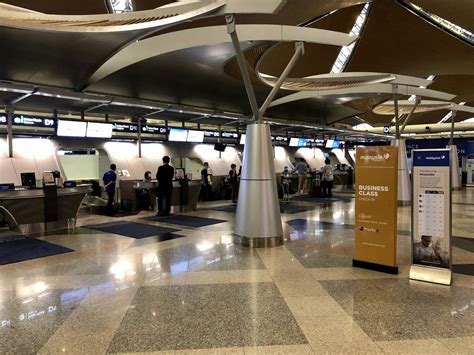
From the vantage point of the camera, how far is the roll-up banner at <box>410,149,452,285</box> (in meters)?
4.66

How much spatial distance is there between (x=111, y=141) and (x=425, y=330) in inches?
549

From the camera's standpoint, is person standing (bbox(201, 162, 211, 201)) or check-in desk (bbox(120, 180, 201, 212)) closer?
check-in desk (bbox(120, 180, 201, 212))

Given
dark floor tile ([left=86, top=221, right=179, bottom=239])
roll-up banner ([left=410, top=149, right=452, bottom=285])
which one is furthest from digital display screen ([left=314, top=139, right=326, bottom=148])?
roll-up banner ([left=410, top=149, right=452, bottom=285])

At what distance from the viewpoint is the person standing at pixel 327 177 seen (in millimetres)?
16962

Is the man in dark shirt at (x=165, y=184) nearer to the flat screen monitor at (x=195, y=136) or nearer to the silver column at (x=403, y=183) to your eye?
the flat screen monitor at (x=195, y=136)

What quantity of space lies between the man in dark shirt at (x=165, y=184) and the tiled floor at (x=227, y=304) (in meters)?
4.81

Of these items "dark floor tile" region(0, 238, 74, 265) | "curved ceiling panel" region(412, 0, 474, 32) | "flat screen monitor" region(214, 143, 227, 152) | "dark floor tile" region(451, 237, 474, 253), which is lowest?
"dark floor tile" region(0, 238, 74, 265)

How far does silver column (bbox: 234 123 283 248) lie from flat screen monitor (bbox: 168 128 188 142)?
9785 mm

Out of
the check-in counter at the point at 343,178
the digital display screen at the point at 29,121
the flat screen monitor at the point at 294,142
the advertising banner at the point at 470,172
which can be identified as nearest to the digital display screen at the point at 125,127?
the digital display screen at the point at 29,121

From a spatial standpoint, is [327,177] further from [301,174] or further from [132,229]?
[132,229]

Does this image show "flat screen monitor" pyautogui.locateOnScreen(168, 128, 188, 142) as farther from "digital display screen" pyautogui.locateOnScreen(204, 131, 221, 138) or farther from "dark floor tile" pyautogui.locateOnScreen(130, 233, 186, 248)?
"dark floor tile" pyautogui.locateOnScreen(130, 233, 186, 248)

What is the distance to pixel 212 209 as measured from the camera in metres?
13.4

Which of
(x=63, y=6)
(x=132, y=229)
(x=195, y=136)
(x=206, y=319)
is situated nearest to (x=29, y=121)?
(x=63, y=6)

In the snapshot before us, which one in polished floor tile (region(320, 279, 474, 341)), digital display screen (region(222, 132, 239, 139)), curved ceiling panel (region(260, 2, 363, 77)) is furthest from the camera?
digital display screen (region(222, 132, 239, 139))
